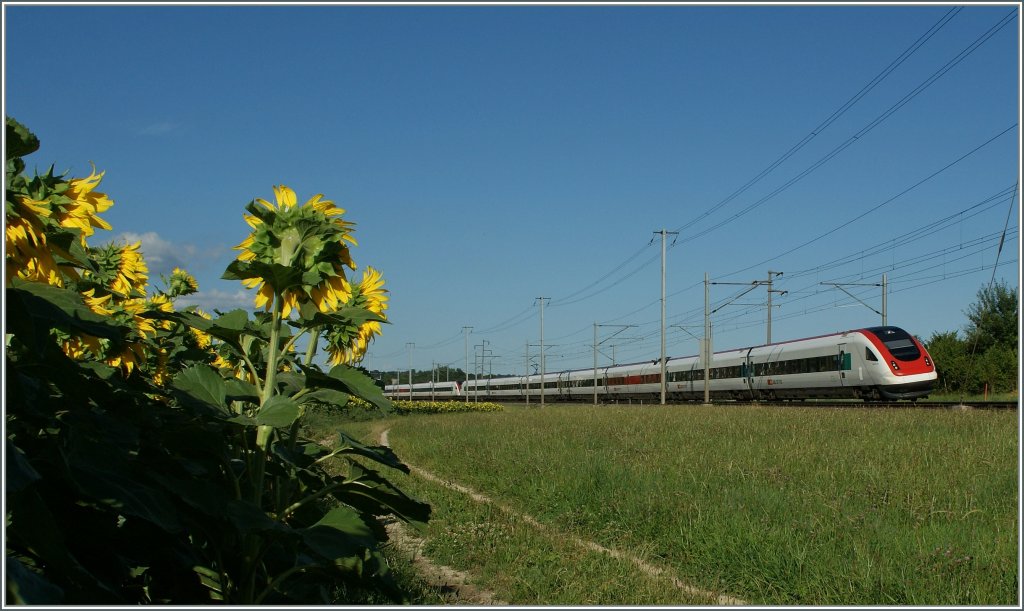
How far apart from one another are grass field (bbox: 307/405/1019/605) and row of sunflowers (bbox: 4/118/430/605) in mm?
2632

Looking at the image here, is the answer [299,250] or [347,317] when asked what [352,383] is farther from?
[299,250]

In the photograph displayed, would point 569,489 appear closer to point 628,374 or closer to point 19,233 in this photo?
point 19,233

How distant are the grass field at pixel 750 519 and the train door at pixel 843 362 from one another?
18.7 meters

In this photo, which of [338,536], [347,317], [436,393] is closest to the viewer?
[338,536]

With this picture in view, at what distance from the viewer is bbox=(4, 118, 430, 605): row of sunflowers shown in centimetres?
191

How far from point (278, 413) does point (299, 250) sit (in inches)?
24.0

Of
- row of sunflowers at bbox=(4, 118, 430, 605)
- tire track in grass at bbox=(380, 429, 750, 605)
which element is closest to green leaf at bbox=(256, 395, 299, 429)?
row of sunflowers at bbox=(4, 118, 430, 605)

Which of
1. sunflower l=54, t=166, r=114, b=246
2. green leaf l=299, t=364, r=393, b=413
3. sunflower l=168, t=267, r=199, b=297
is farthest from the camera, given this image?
sunflower l=168, t=267, r=199, b=297

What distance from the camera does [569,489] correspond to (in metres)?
9.41

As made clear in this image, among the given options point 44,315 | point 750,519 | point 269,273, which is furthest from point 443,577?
point 44,315

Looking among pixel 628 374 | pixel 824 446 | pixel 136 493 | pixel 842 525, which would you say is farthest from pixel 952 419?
pixel 628 374

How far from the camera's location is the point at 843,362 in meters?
32.3

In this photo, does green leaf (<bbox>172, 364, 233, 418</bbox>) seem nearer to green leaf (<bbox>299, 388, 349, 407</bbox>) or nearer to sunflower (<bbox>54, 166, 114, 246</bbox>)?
green leaf (<bbox>299, 388, 349, 407</bbox>)

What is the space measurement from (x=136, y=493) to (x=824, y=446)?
1114 cm
